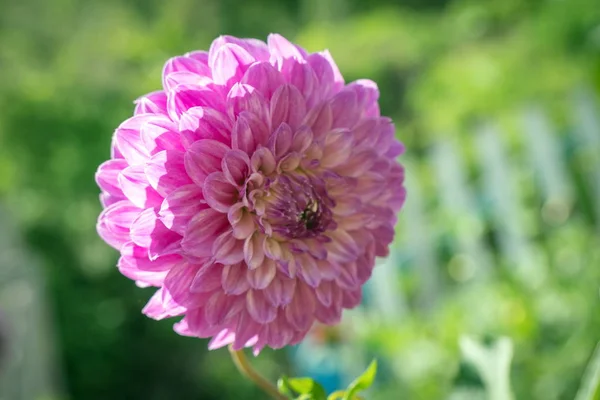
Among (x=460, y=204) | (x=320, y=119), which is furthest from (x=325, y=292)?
(x=460, y=204)

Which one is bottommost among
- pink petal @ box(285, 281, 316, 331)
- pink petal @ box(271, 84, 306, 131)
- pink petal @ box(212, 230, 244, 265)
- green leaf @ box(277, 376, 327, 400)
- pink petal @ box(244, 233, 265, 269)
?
green leaf @ box(277, 376, 327, 400)

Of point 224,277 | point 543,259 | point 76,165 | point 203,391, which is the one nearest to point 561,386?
point 543,259

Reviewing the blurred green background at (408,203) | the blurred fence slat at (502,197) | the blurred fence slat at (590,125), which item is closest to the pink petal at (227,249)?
the blurred green background at (408,203)

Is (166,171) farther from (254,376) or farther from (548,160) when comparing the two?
(548,160)

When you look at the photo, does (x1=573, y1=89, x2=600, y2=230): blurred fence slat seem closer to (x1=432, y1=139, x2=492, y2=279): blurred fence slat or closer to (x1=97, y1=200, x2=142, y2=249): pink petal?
(x1=432, y1=139, x2=492, y2=279): blurred fence slat

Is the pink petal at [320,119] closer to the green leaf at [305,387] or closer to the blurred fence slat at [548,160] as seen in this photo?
the green leaf at [305,387]

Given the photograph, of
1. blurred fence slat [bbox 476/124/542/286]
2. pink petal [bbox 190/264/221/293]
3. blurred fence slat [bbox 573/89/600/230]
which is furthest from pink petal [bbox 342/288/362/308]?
blurred fence slat [bbox 573/89/600/230]

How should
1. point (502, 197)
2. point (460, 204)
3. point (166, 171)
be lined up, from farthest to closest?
point (460, 204)
point (502, 197)
point (166, 171)

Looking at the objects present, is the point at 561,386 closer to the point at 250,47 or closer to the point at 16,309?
the point at 250,47
